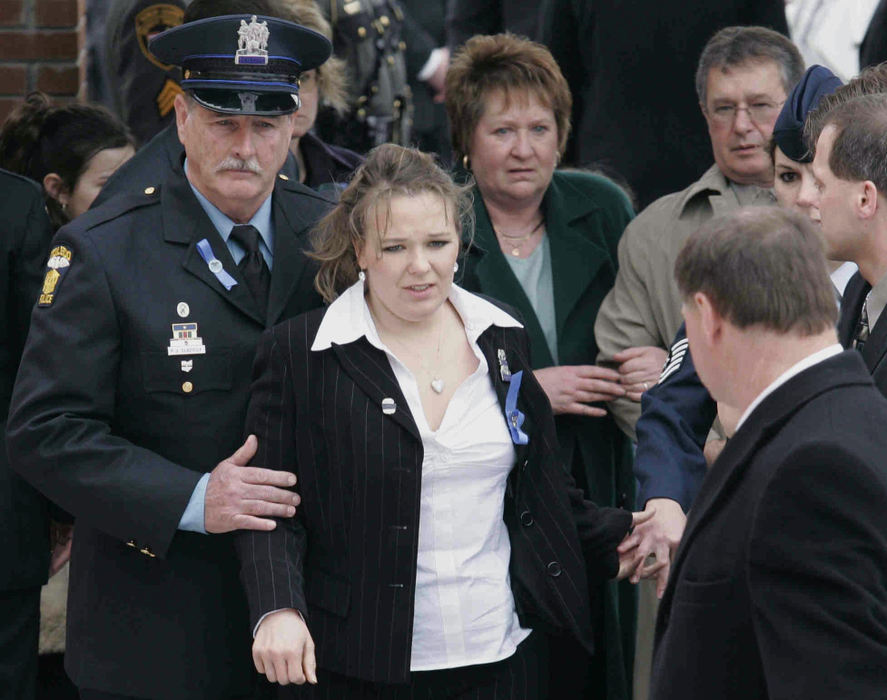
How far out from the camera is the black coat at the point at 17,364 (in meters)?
3.67

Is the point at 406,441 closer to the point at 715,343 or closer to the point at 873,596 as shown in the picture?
the point at 715,343

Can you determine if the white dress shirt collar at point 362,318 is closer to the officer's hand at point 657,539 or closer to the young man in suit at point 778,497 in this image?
the officer's hand at point 657,539

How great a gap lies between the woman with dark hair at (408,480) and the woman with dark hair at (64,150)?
1.32 meters

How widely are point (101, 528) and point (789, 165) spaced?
185 cm

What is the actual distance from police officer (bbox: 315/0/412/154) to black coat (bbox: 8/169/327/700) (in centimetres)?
213

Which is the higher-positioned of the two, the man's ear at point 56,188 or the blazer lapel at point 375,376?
the man's ear at point 56,188

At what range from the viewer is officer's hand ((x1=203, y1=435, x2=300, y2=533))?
9.78 feet

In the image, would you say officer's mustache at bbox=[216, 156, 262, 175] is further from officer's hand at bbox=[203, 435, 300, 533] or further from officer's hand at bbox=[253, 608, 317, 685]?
officer's hand at bbox=[253, 608, 317, 685]

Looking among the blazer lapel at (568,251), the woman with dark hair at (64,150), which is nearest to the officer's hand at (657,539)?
the blazer lapel at (568,251)

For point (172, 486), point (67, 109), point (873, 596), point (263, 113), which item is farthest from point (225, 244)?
point (873, 596)

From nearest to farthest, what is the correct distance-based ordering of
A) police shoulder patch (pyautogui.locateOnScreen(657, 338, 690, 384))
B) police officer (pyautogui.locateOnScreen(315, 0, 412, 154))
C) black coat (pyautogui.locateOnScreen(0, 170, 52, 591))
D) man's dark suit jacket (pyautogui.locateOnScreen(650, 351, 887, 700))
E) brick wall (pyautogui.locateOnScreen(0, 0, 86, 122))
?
man's dark suit jacket (pyautogui.locateOnScreen(650, 351, 887, 700))
police shoulder patch (pyautogui.locateOnScreen(657, 338, 690, 384))
black coat (pyautogui.locateOnScreen(0, 170, 52, 591))
brick wall (pyautogui.locateOnScreen(0, 0, 86, 122))
police officer (pyautogui.locateOnScreen(315, 0, 412, 154))

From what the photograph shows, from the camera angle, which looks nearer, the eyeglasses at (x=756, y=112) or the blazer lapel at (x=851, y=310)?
the blazer lapel at (x=851, y=310)

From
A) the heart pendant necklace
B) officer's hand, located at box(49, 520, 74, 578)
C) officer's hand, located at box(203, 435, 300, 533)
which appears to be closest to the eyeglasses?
the heart pendant necklace

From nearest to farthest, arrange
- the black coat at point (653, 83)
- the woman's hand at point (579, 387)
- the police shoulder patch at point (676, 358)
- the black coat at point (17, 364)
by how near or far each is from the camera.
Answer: the police shoulder patch at point (676, 358)
the black coat at point (17, 364)
the woman's hand at point (579, 387)
the black coat at point (653, 83)
